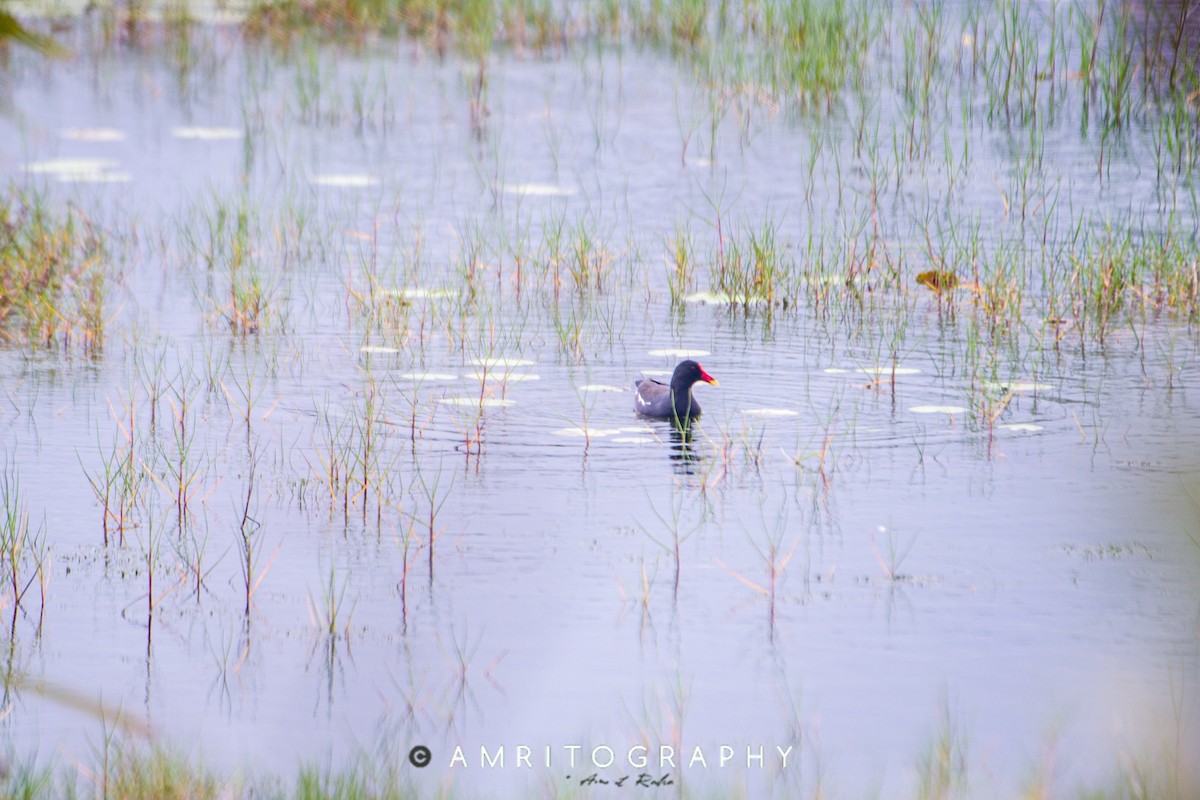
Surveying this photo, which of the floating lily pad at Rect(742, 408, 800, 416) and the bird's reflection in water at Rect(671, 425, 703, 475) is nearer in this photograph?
the bird's reflection in water at Rect(671, 425, 703, 475)

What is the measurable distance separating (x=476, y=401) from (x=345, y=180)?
19.4 ft

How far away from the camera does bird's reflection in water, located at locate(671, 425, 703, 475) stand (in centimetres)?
748

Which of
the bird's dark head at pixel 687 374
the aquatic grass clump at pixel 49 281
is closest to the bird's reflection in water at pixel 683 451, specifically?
the bird's dark head at pixel 687 374

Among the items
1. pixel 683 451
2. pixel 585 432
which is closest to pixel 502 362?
pixel 585 432

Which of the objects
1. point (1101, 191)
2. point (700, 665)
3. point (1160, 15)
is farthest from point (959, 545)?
point (1160, 15)

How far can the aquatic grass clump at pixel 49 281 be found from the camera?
32.0 feet

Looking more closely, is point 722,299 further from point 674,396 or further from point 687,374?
point 674,396

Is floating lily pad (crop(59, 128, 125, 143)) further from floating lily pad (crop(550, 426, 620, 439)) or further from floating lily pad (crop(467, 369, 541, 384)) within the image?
floating lily pad (crop(550, 426, 620, 439))

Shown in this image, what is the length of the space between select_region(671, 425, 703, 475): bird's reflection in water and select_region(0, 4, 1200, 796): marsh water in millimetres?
84

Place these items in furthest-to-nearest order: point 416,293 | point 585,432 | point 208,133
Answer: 1. point 208,133
2. point 416,293
3. point 585,432

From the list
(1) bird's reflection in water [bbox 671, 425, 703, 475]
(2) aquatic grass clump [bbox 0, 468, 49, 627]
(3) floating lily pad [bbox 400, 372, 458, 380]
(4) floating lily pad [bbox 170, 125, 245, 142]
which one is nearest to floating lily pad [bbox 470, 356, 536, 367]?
(3) floating lily pad [bbox 400, 372, 458, 380]

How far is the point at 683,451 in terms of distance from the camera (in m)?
7.77

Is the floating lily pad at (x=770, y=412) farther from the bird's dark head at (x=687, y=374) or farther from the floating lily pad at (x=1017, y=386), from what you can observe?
the floating lily pad at (x=1017, y=386)

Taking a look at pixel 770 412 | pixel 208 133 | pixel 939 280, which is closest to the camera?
pixel 770 412
